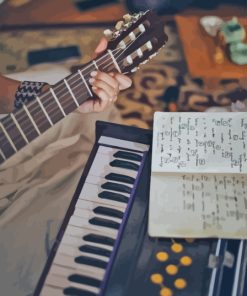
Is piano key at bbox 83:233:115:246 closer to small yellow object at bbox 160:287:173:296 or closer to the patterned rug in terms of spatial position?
small yellow object at bbox 160:287:173:296

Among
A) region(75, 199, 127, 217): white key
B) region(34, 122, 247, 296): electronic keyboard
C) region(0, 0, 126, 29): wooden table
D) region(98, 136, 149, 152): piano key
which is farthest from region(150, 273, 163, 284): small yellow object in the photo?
region(0, 0, 126, 29): wooden table

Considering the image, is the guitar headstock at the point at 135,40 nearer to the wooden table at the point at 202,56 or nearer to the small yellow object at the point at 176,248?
the wooden table at the point at 202,56

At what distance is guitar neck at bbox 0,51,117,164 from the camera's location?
813 millimetres

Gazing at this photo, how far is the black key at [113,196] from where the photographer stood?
0.79 meters

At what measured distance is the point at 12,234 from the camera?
772 mm

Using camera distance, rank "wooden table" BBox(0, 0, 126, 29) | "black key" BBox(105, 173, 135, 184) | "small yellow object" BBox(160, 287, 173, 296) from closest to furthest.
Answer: "small yellow object" BBox(160, 287, 173, 296)
"black key" BBox(105, 173, 135, 184)
"wooden table" BBox(0, 0, 126, 29)

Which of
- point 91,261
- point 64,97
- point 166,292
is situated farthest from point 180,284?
point 64,97

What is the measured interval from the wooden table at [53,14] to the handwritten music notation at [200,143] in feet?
1.02

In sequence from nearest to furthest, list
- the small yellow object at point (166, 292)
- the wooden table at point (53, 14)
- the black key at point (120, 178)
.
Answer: the small yellow object at point (166, 292)
the black key at point (120, 178)
the wooden table at point (53, 14)

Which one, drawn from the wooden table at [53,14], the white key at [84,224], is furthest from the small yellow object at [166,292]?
the wooden table at [53,14]

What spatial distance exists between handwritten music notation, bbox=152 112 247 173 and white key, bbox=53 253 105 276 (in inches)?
7.1

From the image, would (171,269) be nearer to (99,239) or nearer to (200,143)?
(99,239)

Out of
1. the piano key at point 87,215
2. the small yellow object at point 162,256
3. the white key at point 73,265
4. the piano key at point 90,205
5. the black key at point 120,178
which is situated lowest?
the white key at point 73,265

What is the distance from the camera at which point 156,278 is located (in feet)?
2.35
